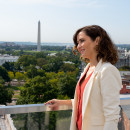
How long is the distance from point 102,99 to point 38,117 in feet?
2.23

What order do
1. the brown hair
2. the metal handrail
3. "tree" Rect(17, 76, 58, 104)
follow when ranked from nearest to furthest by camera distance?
the brown hair → the metal handrail → "tree" Rect(17, 76, 58, 104)

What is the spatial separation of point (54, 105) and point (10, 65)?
4102 cm

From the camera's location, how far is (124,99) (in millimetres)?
1966

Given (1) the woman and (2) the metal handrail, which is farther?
(2) the metal handrail

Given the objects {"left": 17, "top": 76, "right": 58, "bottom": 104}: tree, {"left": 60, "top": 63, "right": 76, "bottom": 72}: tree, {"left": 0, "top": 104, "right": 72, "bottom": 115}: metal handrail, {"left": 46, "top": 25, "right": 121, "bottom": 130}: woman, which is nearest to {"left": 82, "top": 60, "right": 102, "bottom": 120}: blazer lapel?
{"left": 46, "top": 25, "right": 121, "bottom": 130}: woman

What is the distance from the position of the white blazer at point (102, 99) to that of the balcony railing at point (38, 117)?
53 cm

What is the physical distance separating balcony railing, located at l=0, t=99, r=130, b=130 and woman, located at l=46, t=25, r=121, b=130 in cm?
43

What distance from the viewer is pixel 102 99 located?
4.09 feet

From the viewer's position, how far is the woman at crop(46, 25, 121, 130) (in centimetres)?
120

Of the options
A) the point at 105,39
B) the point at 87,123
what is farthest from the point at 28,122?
the point at 105,39

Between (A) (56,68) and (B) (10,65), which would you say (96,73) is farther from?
(B) (10,65)

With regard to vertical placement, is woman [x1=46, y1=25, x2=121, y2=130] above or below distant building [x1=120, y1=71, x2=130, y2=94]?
above

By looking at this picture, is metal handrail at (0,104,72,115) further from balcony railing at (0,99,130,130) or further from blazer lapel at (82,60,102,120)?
blazer lapel at (82,60,102,120)

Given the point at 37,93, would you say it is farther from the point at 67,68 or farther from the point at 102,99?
the point at 67,68
